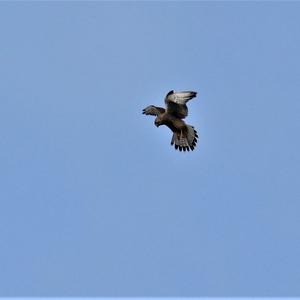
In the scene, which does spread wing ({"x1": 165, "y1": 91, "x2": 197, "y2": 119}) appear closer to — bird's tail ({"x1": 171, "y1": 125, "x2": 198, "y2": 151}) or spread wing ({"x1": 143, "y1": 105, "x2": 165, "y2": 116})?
spread wing ({"x1": 143, "y1": 105, "x2": 165, "y2": 116})

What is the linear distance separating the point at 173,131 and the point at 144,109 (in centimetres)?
158

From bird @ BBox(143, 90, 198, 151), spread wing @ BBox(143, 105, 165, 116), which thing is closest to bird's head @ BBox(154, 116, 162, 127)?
bird @ BBox(143, 90, 198, 151)

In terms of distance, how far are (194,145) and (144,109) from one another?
2647mm

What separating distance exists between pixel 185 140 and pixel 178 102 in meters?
2.75

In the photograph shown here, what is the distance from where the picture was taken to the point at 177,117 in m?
46.5

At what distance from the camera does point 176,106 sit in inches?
1801

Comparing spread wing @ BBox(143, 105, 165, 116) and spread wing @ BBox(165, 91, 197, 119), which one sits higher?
spread wing @ BBox(143, 105, 165, 116)

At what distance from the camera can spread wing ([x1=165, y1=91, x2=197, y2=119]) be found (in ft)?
148

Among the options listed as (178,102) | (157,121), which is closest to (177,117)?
(157,121)

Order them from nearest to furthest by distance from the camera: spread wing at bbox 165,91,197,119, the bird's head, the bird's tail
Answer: spread wing at bbox 165,91,197,119, the bird's head, the bird's tail

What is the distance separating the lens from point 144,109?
46.8 meters

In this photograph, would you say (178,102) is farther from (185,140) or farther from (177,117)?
→ (185,140)

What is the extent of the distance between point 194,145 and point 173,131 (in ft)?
3.53

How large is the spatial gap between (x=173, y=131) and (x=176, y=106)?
2.03 meters
